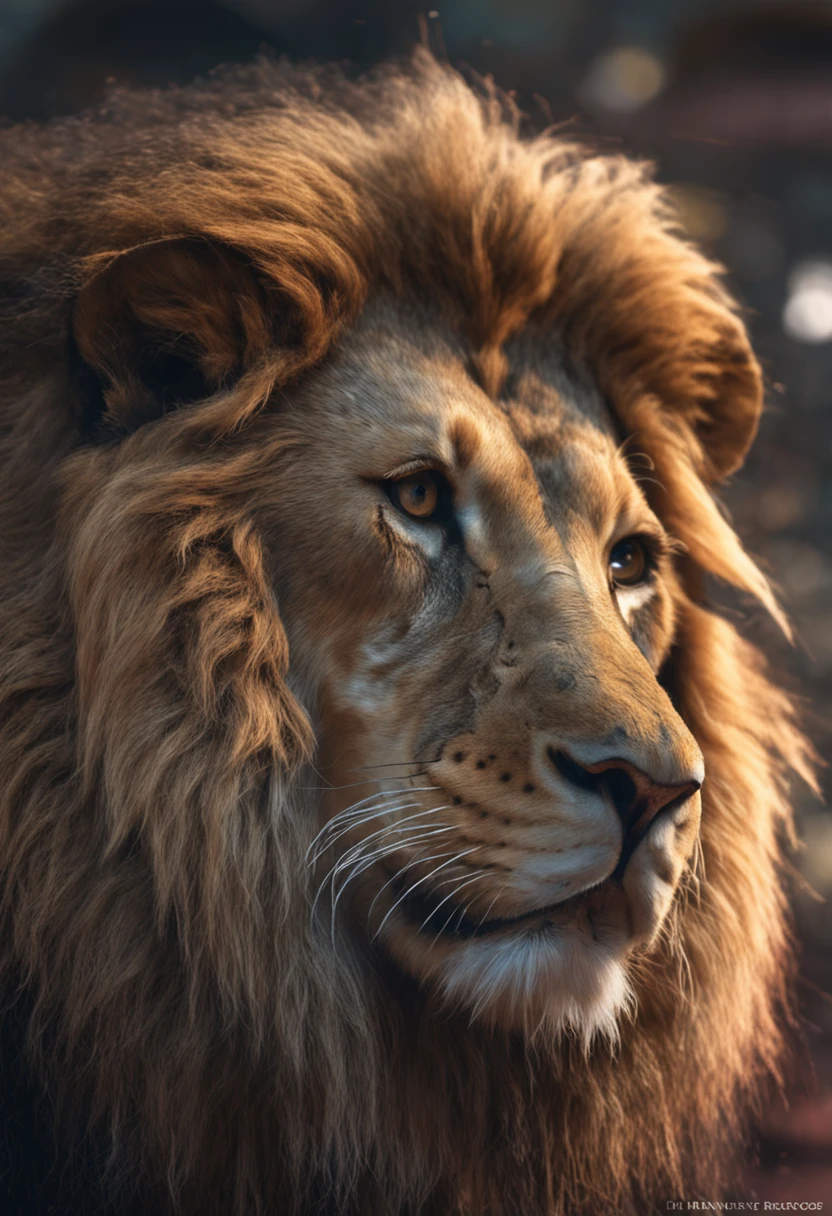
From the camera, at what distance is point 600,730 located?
1255 millimetres

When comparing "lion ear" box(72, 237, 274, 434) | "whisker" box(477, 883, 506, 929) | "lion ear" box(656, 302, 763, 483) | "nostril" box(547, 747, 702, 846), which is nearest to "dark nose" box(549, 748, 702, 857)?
"nostril" box(547, 747, 702, 846)

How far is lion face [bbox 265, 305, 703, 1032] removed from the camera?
49.9 inches

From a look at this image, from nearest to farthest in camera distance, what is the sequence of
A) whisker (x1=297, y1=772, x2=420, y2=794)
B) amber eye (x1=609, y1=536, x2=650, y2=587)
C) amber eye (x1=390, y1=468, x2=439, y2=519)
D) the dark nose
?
the dark nose → whisker (x1=297, y1=772, x2=420, y2=794) → amber eye (x1=390, y1=468, x2=439, y2=519) → amber eye (x1=609, y1=536, x2=650, y2=587)

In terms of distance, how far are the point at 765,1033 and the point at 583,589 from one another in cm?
81

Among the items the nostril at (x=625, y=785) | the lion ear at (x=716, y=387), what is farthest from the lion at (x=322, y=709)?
the lion ear at (x=716, y=387)

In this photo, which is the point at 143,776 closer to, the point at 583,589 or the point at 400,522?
the point at 400,522

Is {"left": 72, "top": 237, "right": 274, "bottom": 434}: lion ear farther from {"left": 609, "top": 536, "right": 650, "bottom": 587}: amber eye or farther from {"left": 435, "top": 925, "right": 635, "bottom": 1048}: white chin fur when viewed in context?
{"left": 435, "top": 925, "right": 635, "bottom": 1048}: white chin fur

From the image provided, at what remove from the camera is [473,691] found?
53.2 inches

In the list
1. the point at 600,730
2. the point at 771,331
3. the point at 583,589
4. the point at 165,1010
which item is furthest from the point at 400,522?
the point at 771,331

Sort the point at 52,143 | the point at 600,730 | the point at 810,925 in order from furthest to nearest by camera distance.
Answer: the point at 810,925, the point at 52,143, the point at 600,730

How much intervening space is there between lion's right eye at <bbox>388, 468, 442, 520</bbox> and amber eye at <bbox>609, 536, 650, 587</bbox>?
284 mm

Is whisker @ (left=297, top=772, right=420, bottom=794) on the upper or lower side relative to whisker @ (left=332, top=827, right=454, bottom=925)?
upper

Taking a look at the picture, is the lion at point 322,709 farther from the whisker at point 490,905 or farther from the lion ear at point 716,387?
the lion ear at point 716,387

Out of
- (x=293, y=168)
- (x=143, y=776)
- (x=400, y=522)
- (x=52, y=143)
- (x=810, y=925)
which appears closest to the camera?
(x=143, y=776)
